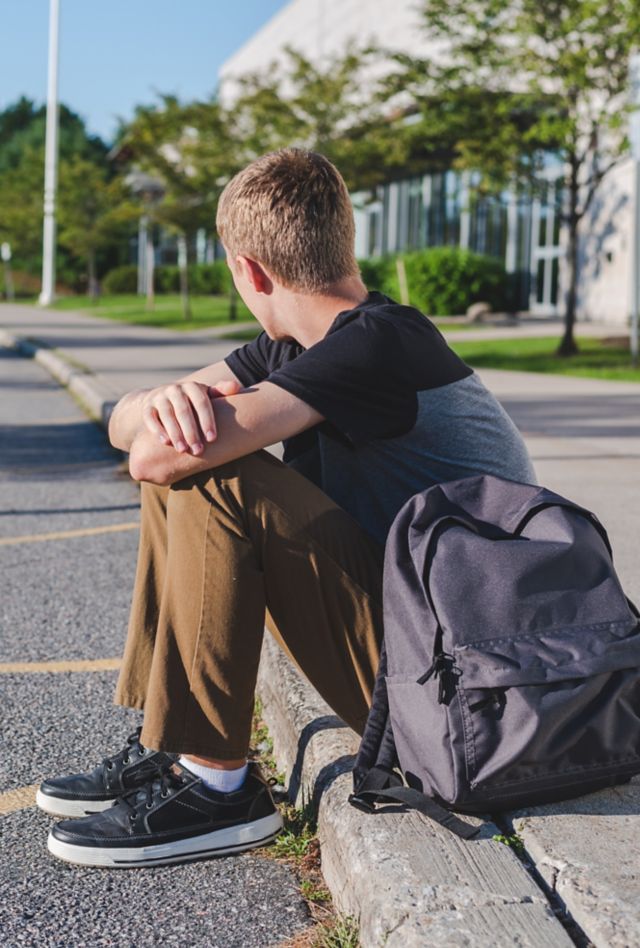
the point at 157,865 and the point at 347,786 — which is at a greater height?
the point at 347,786

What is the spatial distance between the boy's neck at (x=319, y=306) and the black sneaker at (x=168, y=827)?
1.06 metres

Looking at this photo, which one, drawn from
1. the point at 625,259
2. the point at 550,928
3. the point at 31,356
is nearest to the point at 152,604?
the point at 550,928

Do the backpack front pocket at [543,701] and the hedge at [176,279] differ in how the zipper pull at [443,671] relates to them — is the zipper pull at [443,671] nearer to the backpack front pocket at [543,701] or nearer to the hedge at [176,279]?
the backpack front pocket at [543,701]

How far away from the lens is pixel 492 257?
28.9 meters

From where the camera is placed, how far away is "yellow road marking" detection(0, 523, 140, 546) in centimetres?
582

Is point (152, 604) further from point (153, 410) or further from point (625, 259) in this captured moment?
point (625, 259)

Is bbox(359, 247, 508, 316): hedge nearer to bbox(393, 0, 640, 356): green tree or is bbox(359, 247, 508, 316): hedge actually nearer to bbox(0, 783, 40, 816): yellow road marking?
bbox(393, 0, 640, 356): green tree

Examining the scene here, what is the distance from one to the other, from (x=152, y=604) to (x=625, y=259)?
22896 millimetres

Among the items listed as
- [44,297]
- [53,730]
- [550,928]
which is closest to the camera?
[550,928]

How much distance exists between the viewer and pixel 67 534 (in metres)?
5.97

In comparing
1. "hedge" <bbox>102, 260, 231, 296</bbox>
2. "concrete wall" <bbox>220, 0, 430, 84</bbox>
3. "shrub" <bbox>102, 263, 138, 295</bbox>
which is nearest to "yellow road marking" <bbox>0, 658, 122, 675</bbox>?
"concrete wall" <bbox>220, 0, 430, 84</bbox>

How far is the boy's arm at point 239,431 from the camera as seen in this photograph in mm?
2553

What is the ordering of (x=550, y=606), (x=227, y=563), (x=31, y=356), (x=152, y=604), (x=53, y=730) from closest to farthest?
(x=550, y=606)
(x=227, y=563)
(x=152, y=604)
(x=53, y=730)
(x=31, y=356)

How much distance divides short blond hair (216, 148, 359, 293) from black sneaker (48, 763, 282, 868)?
116cm
